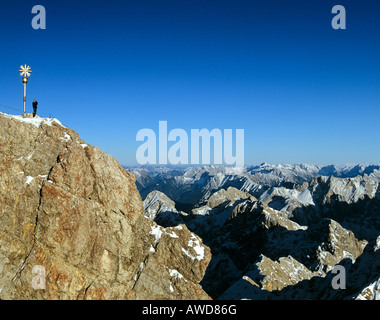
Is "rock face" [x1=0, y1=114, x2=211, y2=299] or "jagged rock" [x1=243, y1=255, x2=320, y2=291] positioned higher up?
"rock face" [x1=0, y1=114, x2=211, y2=299]

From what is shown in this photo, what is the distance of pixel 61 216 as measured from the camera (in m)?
62.9

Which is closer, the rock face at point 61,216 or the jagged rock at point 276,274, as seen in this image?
the rock face at point 61,216

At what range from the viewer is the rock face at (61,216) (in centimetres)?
6134

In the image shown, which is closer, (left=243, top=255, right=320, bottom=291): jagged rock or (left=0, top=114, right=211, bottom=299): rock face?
(left=0, top=114, right=211, bottom=299): rock face

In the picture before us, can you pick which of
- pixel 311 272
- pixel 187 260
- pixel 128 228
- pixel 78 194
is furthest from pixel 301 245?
pixel 78 194

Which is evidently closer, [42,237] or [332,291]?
[42,237]

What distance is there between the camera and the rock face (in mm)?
61344

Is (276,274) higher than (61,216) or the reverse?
the reverse

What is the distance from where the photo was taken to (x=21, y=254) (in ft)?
202

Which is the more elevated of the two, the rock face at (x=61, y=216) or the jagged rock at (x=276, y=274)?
the rock face at (x=61, y=216)

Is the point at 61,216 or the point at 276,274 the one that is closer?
the point at 61,216
